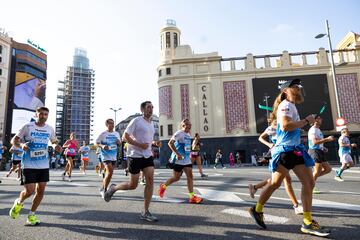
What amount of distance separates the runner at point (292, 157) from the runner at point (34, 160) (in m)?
3.08

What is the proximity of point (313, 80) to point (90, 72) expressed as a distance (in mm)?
103072

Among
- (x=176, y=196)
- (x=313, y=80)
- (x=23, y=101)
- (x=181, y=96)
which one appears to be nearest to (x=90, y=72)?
(x=23, y=101)

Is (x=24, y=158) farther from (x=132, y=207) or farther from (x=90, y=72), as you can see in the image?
(x=90, y=72)

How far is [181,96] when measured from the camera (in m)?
39.3

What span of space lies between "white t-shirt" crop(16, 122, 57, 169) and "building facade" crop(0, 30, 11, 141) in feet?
207

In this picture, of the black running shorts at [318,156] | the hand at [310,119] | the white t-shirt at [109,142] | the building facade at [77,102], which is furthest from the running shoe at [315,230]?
the building facade at [77,102]

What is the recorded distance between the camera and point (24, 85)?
61750 mm

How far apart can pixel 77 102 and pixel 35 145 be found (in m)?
119

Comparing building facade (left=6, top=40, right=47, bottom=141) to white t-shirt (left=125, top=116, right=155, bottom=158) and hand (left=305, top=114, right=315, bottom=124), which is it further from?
hand (left=305, top=114, right=315, bottom=124)

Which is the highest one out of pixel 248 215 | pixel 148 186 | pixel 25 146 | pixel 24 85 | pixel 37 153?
pixel 24 85

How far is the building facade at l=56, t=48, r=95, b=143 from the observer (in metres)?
114

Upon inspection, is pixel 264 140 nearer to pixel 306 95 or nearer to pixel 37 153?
pixel 37 153

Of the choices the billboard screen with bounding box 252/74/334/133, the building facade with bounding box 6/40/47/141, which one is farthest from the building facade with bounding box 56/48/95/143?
the billboard screen with bounding box 252/74/334/133

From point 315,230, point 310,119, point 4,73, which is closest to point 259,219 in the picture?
point 315,230
